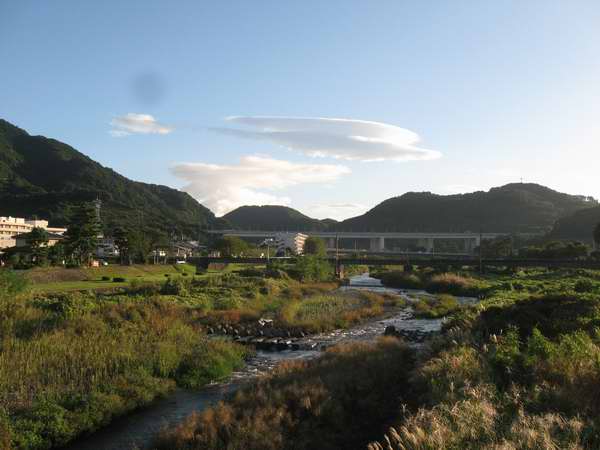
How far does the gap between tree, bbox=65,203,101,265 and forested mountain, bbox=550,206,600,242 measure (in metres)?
144

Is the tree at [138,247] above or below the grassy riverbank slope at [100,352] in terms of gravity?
above

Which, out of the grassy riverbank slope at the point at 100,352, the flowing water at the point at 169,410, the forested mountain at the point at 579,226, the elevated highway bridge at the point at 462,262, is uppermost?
the forested mountain at the point at 579,226

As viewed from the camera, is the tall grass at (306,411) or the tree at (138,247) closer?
the tall grass at (306,411)

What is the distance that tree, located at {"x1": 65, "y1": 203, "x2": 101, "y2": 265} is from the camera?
7738 centimetres

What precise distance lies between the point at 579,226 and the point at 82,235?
156 m

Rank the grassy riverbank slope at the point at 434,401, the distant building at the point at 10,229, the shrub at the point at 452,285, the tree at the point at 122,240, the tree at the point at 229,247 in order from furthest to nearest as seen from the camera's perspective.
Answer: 1. the tree at the point at 229,247
2. the distant building at the point at 10,229
3. the tree at the point at 122,240
4. the shrub at the point at 452,285
5. the grassy riverbank slope at the point at 434,401

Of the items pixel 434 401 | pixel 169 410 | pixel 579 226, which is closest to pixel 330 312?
pixel 169 410

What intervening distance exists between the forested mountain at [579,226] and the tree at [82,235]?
144m

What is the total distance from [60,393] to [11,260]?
6530cm

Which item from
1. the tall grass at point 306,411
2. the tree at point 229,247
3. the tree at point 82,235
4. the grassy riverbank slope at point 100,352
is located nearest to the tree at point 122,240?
the tree at point 82,235

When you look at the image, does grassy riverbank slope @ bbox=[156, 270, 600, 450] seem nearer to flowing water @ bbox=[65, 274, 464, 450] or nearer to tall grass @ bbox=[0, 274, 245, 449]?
flowing water @ bbox=[65, 274, 464, 450]

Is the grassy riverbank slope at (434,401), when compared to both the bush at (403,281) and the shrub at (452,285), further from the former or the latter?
the bush at (403,281)

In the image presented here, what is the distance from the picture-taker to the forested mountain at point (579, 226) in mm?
164913

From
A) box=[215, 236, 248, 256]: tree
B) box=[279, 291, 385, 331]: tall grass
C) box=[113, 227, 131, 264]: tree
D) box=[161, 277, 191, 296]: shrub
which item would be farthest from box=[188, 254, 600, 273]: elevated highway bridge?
box=[161, 277, 191, 296]: shrub
